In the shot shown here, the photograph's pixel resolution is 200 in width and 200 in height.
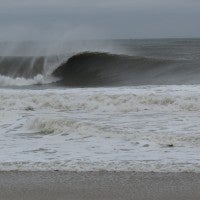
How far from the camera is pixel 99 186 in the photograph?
18.8ft

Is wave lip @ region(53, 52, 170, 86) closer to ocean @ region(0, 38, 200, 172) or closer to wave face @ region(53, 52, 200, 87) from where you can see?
wave face @ region(53, 52, 200, 87)

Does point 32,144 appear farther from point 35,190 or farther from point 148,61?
point 148,61

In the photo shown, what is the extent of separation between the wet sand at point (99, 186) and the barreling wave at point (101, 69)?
42.7 feet

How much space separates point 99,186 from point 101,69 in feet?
61.8

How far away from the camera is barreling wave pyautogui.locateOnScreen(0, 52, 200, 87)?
2090 cm

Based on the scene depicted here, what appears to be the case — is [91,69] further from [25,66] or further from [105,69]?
[25,66]

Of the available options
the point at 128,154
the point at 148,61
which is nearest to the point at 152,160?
the point at 128,154

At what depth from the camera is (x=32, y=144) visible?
8.10 meters

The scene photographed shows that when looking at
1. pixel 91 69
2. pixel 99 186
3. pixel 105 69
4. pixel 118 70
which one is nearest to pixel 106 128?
pixel 99 186

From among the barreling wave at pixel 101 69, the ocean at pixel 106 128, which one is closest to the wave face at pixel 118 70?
the barreling wave at pixel 101 69

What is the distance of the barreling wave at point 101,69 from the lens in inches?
823

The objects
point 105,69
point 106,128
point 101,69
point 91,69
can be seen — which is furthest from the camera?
point 91,69

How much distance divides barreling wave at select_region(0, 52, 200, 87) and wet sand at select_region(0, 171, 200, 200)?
13.0 m

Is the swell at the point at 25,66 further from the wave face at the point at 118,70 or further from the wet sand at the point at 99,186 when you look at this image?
the wet sand at the point at 99,186
